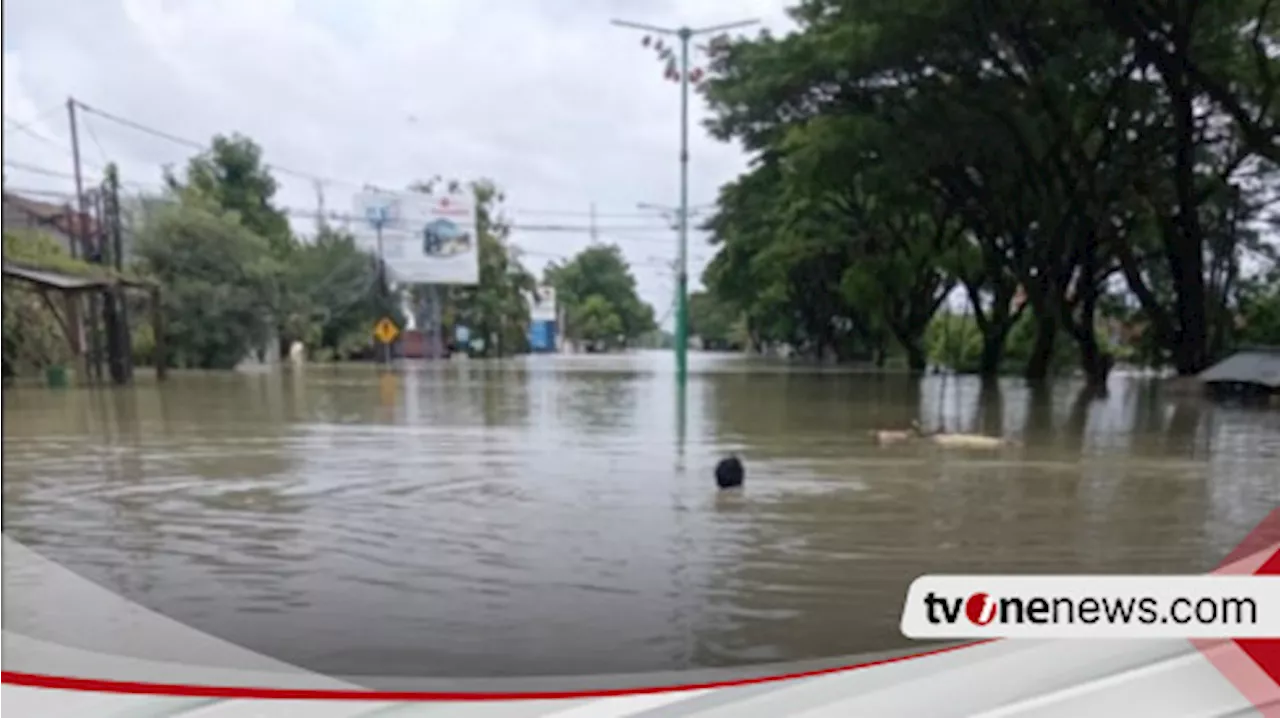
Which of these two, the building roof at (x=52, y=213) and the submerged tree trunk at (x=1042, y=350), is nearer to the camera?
the building roof at (x=52, y=213)

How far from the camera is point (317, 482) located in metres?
4.03

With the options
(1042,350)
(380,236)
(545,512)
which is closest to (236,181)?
(380,236)

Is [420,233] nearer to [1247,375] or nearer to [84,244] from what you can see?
[84,244]

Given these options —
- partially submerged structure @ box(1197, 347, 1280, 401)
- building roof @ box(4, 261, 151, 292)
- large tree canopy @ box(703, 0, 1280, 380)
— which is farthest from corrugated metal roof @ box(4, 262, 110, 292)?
partially submerged structure @ box(1197, 347, 1280, 401)

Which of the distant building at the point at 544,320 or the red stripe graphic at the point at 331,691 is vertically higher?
the distant building at the point at 544,320

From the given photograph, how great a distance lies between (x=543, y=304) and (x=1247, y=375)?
201 cm

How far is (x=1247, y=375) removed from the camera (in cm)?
300

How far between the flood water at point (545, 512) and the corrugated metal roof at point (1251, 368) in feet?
0.47

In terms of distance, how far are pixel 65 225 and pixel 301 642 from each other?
629mm

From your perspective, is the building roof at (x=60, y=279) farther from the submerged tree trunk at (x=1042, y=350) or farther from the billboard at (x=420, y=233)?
the submerged tree trunk at (x=1042, y=350)

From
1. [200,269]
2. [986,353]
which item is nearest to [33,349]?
[200,269]

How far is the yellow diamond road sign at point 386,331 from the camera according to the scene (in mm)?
1879

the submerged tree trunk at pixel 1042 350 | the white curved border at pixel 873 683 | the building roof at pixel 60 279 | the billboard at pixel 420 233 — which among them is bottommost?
the submerged tree trunk at pixel 1042 350

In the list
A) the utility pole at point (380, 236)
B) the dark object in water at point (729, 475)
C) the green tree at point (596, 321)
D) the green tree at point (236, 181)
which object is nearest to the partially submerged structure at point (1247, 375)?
the green tree at point (596, 321)
